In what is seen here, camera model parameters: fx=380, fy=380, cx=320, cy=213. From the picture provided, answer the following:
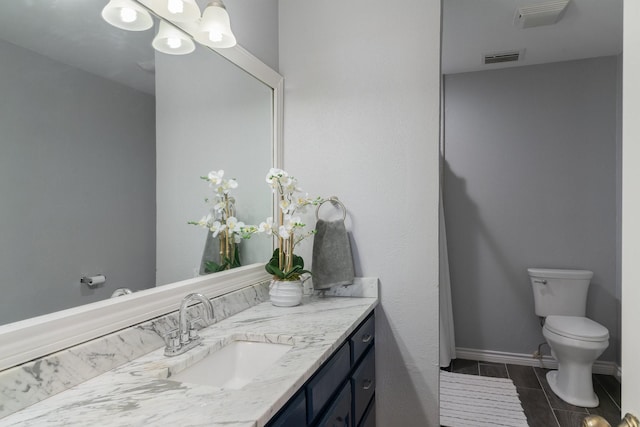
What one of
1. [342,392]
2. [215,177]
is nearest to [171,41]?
[215,177]

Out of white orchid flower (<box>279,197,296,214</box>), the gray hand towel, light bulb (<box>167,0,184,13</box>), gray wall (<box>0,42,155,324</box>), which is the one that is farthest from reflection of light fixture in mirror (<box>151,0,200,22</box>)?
the gray hand towel

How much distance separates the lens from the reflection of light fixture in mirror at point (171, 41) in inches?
49.9

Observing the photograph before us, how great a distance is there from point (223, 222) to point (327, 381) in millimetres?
757

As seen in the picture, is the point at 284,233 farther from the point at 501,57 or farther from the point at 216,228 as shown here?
the point at 501,57

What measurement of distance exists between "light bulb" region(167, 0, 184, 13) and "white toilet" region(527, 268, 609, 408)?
2.78 metres

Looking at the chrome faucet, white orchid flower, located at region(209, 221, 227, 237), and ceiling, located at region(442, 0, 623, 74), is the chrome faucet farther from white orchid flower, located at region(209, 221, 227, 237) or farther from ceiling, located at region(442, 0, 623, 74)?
ceiling, located at region(442, 0, 623, 74)

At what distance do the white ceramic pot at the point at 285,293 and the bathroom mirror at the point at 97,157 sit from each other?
195 millimetres

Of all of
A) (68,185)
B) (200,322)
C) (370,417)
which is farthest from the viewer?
(370,417)

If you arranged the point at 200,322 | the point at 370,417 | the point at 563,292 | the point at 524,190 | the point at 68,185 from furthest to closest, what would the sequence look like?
the point at 524,190 < the point at 563,292 < the point at 370,417 < the point at 200,322 < the point at 68,185

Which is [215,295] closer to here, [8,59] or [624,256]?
[8,59]

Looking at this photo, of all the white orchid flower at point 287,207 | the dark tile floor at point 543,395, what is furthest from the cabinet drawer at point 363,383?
the dark tile floor at point 543,395

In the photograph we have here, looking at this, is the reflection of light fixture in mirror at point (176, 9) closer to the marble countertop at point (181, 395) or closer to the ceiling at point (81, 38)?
the ceiling at point (81, 38)

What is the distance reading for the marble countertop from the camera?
75 cm

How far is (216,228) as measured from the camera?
154 cm
